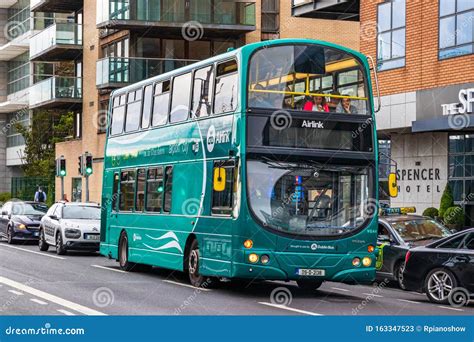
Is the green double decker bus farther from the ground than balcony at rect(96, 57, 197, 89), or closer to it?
closer to it

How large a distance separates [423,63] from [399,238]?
10172 millimetres

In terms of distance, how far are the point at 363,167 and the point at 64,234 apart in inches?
532

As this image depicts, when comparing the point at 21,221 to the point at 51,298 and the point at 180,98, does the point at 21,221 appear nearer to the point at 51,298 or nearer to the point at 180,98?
the point at 180,98

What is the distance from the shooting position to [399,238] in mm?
20953

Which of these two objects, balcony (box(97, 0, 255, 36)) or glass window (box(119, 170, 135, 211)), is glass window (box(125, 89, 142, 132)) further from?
balcony (box(97, 0, 255, 36))

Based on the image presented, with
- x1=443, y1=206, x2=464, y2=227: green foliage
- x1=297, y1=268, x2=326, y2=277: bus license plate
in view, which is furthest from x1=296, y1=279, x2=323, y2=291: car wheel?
x1=443, y1=206, x2=464, y2=227: green foliage

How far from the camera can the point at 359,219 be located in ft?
59.7

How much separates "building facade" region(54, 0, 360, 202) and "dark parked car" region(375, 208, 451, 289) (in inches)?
958

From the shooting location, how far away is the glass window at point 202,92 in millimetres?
19453

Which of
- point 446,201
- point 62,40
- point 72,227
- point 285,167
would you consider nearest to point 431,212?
point 446,201

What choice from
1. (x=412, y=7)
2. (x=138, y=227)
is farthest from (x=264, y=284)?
(x=412, y=7)

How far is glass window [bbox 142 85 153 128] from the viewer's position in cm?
2281

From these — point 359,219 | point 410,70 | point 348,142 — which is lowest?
point 359,219
